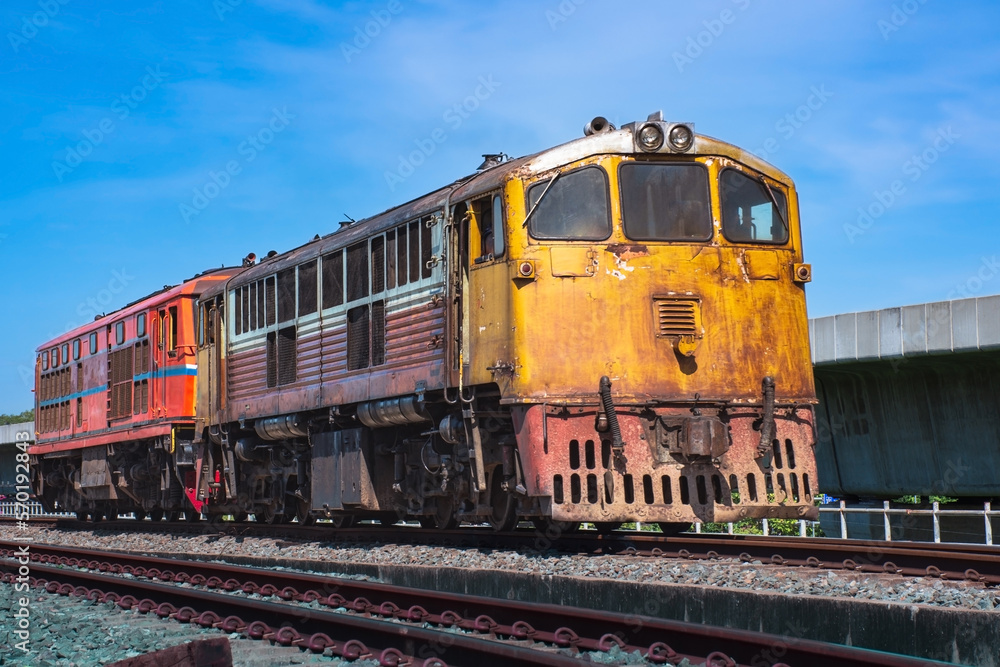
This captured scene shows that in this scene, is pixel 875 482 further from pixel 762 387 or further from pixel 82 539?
pixel 82 539

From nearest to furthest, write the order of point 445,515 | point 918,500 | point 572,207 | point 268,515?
point 572,207 < point 445,515 < point 268,515 < point 918,500

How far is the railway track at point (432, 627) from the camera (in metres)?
5.78

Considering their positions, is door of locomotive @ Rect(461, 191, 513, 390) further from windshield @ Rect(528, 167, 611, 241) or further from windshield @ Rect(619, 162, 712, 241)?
windshield @ Rect(619, 162, 712, 241)

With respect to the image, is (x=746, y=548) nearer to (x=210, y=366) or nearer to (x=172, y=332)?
(x=210, y=366)

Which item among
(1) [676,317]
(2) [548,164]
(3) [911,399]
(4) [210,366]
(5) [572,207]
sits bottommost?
(3) [911,399]

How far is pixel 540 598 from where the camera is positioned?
9.15m

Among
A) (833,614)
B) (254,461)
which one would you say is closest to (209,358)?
(254,461)

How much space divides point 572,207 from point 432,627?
16.4 ft

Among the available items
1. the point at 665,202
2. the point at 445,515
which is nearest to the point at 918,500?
the point at 445,515

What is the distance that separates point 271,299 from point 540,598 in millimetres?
9052

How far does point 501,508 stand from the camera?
12.9 m

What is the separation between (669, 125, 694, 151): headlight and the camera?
11.6m

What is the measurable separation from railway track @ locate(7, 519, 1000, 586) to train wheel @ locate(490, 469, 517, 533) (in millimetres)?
205

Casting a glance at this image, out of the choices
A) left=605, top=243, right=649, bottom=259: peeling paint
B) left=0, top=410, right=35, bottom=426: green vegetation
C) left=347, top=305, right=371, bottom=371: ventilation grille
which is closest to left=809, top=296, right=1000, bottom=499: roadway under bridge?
left=605, top=243, right=649, bottom=259: peeling paint
